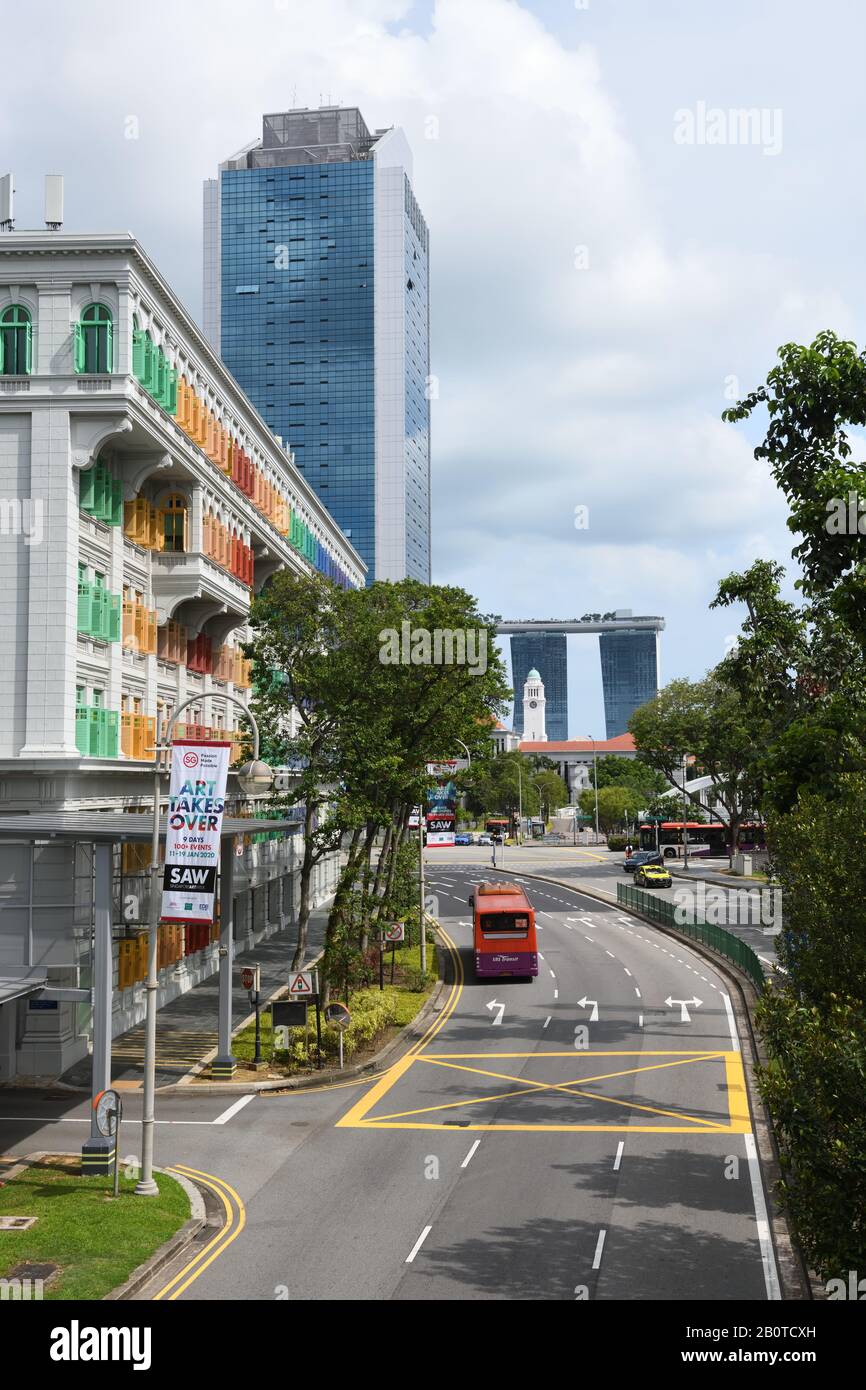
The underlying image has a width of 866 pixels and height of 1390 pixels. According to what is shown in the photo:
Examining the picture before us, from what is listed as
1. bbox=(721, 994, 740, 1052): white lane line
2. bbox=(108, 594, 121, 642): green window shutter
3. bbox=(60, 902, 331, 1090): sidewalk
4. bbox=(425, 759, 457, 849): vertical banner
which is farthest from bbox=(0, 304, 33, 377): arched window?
bbox=(425, 759, 457, 849): vertical banner

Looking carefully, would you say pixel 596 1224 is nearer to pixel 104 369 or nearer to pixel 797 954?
pixel 797 954

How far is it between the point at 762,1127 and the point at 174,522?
2721cm

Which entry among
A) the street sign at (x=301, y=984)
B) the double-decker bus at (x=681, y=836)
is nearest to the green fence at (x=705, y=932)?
the street sign at (x=301, y=984)

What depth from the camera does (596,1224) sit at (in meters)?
18.8

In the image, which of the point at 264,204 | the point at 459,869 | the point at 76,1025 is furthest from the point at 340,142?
the point at 76,1025

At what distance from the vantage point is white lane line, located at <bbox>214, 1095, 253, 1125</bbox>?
26.1m

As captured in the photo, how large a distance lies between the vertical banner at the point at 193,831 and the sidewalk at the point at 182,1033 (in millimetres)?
9008

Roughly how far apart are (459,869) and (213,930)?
54.9 m

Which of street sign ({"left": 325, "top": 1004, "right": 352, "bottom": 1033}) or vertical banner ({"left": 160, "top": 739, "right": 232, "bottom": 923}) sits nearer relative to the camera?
vertical banner ({"left": 160, "top": 739, "right": 232, "bottom": 923})

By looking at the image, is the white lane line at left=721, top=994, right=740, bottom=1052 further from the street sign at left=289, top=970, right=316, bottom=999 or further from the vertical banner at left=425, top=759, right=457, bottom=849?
the vertical banner at left=425, top=759, right=457, bottom=849

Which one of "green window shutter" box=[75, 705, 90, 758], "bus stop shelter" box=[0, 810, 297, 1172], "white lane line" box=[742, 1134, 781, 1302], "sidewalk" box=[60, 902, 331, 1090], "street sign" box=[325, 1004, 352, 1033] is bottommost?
"sidewalk" box=[60, 902, 331, 1090]

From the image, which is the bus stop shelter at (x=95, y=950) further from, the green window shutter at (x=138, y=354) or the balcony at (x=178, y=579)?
the green window shutter at (x=138, y=354)

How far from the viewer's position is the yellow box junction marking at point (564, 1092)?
24.8m

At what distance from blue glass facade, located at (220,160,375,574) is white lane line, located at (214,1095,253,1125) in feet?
456
